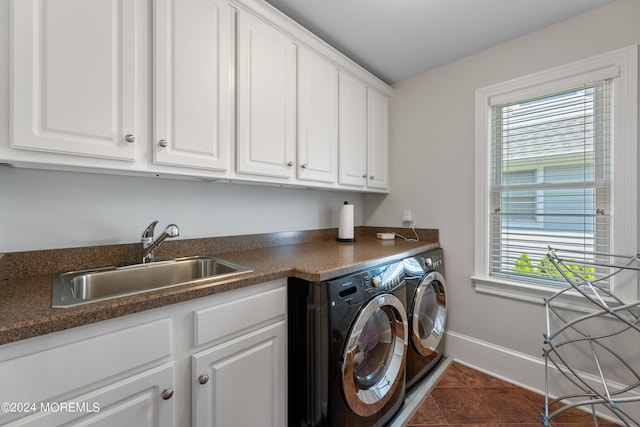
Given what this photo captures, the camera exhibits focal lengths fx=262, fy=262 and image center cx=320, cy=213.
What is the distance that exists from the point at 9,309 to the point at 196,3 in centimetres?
137

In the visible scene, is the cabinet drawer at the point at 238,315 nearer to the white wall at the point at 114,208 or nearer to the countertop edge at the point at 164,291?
the countertop edge at the point at 164,291

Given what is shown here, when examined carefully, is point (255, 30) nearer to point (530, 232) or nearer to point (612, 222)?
point (530, 232)

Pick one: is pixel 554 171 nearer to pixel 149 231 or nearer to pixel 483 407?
pixel 483 407

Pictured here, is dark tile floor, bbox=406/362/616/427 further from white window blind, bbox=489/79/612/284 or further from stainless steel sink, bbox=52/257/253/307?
stainless steel sink, bbox=52/257/253/307

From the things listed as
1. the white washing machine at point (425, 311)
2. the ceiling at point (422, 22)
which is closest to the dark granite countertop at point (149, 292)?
the white washing machine at point (425, 311)

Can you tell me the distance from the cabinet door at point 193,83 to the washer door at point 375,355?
106cm

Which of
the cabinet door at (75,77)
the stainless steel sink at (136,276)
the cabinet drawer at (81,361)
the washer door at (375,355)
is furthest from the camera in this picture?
the washer door at (375,355)

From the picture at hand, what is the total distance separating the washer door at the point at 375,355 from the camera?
1.21 metres

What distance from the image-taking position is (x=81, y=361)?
724 millimetres

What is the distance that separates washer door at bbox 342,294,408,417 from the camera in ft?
3.98

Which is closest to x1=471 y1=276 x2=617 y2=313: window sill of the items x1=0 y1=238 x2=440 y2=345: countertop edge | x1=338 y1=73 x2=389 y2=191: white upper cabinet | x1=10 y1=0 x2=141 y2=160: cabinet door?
x1=0 y1=238 x2=440 y2=345: countertop edge

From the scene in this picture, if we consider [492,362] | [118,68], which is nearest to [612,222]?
[492,362]

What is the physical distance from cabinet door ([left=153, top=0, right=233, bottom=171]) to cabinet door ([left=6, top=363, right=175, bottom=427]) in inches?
32.6

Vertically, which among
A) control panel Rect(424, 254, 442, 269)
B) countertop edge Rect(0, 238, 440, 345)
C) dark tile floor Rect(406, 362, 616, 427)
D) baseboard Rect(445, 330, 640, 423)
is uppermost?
countertop edge Rect(0, 238, 440, 345)
